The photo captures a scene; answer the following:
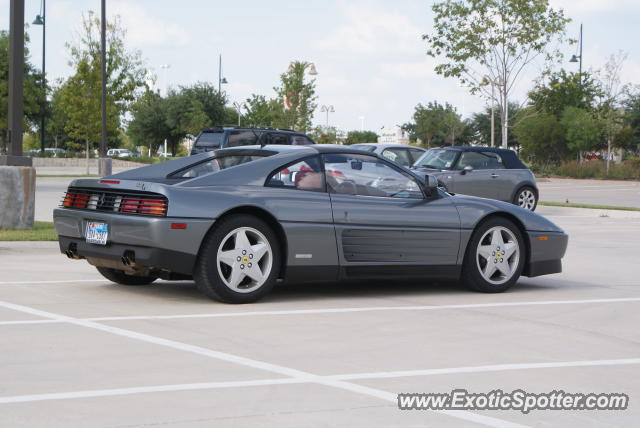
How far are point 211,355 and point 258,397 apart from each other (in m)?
1.09

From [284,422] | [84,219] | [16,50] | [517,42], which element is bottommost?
[284,422]

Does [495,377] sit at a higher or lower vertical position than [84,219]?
lower

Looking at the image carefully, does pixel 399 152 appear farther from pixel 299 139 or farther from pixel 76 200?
pixel 76 200

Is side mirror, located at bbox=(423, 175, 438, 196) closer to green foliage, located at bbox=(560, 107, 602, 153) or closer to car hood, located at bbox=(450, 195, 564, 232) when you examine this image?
car hood, located at bbox=(450, 195, 564, 232)

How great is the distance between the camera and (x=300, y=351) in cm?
633

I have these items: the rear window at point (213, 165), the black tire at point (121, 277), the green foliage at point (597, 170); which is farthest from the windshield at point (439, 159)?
the green foliage at point (597, 170)

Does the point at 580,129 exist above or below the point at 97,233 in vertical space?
above

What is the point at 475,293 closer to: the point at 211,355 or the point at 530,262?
the point at 530,262

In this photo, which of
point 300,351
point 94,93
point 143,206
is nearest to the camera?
point 300,351

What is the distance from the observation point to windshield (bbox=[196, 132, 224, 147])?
24.0 metres

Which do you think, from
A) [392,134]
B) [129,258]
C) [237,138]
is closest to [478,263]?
[129,258]

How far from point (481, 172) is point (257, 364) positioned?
51.1 ft

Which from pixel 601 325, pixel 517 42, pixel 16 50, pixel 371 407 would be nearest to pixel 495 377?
pixel 371 407

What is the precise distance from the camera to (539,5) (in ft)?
141
